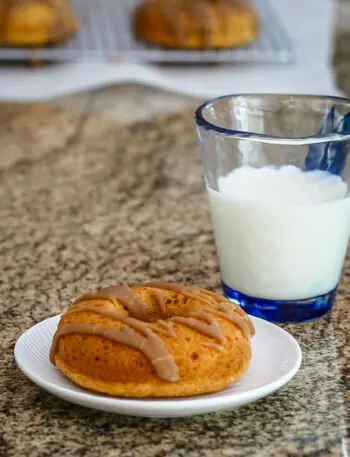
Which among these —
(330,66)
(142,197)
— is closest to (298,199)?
(142,197)

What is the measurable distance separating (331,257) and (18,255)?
1.22ft

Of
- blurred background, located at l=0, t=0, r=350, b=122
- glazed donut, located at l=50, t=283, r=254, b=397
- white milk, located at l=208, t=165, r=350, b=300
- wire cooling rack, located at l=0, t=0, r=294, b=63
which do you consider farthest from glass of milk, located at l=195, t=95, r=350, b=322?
wire cooling rack, located at l=0, t=0, r=294, b=63

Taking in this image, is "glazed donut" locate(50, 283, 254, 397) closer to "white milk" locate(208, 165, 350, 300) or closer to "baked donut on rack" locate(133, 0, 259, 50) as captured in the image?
"white milk" locate(208, 165, 350, 300)

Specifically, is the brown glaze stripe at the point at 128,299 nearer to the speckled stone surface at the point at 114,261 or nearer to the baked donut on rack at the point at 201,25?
the speckled stone surface at the point at 114,261

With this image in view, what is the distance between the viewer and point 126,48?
6.28 ft

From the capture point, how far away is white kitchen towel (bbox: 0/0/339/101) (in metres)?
1.71

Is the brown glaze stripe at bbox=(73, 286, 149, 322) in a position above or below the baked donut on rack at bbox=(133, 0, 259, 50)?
above

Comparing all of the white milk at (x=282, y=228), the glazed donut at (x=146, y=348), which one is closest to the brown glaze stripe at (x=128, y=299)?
the glazed donut at (x=146, y=348)

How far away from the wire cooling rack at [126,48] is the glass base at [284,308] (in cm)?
104

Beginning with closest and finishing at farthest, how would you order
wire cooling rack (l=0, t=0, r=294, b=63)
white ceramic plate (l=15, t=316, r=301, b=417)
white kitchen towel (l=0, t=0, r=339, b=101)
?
white ceramic plate (l=15, t=316, r=301, b=417) → white kitchen towel (l=0, t=0, r=339, b=101) → wire cooling rack (l=0, t=0, r=294, b=63)

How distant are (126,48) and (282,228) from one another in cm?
115

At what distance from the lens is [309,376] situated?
30.4 inches

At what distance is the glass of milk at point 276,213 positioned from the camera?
0.84 m

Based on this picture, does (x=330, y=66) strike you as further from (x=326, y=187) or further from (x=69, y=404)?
(x=69, y=404)
